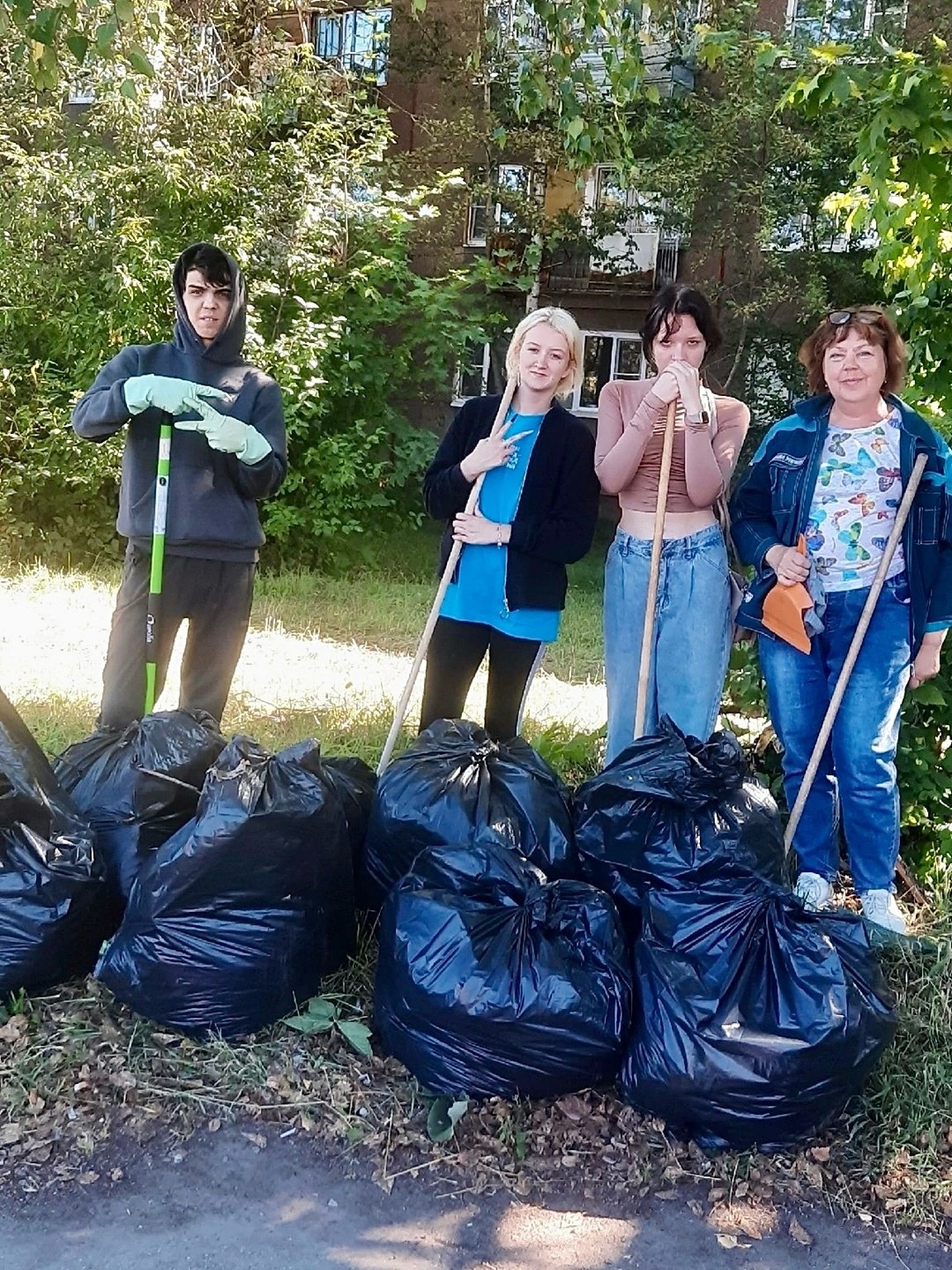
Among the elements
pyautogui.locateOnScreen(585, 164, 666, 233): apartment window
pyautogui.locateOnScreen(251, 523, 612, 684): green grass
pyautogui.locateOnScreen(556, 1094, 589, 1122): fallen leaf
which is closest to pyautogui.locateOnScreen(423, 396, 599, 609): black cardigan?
pyautogui.locateOnScreen(556, 1094, 589, 1122): fallen leaf

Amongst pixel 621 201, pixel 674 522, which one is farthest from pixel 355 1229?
pixel 621 201

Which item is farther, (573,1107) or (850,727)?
(850,727)

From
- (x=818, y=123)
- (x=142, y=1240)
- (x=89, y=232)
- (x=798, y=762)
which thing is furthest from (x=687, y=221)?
(x=142, y=1240)

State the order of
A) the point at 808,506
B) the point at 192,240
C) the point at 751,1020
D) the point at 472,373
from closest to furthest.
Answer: the point at 751,1020
the point at 808,506
the point at 192,240
the point at 472,373

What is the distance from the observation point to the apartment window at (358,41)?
11.7 m

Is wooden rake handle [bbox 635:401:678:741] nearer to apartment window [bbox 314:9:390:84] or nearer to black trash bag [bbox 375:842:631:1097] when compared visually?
black trash bag [bbox 375:842:631:1097]

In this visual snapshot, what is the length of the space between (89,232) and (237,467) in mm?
6637

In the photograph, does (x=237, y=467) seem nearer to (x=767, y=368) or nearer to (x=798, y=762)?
(x=798, y=762)

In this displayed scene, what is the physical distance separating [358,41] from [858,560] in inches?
451

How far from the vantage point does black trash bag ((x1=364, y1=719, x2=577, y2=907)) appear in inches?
112

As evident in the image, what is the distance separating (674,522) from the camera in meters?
3.21

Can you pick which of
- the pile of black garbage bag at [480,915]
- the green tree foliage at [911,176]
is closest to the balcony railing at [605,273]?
the green tree foliage at [911,176]

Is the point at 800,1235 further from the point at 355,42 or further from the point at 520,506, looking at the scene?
the point at 355,42

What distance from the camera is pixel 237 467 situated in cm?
348
